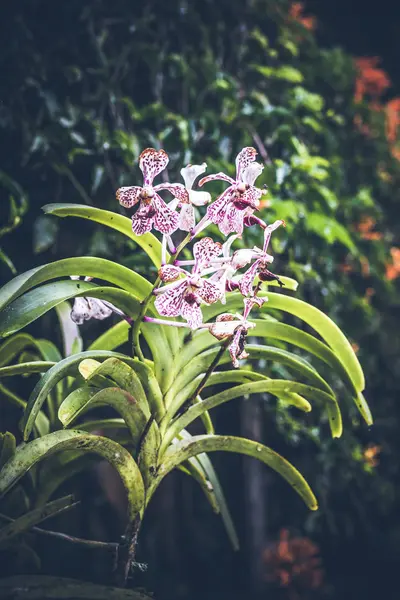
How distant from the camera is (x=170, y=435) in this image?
0.75 m

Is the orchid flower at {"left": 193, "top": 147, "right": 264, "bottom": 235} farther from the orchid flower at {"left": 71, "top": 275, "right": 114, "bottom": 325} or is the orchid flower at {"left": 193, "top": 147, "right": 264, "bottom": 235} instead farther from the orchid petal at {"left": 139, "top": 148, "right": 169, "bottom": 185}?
the orchid flower at {"left": 71, "top": 275, "right": 114, "bottom": 325}

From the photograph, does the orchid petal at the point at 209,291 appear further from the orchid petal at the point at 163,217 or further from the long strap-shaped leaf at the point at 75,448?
the long strap-shaped leaf at the point at 75,448

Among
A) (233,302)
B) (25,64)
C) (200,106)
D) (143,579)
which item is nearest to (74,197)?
(25,64)

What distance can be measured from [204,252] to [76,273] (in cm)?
18

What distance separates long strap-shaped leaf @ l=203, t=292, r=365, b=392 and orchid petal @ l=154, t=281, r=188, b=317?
140 millimetres

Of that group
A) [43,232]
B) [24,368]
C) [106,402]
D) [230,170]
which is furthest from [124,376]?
[230,170]

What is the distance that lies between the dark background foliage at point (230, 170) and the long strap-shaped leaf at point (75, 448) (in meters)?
0.32

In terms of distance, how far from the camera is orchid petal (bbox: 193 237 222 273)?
66cm

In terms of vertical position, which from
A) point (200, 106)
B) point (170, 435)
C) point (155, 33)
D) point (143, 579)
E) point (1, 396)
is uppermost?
point (155, 33)

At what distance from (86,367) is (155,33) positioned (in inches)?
42.1

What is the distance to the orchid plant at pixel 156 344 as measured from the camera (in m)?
0.64

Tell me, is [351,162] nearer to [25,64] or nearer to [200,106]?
[200,106]

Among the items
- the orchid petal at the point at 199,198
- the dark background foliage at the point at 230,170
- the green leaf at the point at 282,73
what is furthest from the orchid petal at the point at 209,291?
the green leaf at the point at 282,73

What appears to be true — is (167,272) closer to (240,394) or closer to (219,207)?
(219,207)
